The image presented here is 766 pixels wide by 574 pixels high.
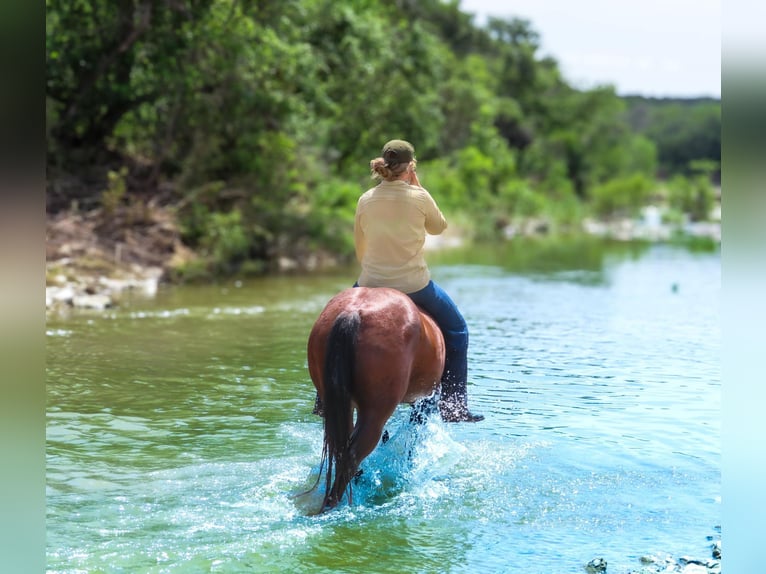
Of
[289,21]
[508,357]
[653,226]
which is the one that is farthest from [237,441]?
[653,226]

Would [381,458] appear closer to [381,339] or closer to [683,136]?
[381,339]

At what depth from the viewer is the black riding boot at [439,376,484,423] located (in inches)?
263

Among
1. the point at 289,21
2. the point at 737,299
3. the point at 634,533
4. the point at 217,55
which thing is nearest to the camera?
the point at 737,299

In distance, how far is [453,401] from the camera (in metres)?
6.70

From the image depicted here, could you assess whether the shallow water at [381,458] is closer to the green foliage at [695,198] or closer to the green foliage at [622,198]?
the green foliage at [695,198]

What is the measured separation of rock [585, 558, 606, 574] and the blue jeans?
2099 millimetres

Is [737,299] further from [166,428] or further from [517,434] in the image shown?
[166,428]

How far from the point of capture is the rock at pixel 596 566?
4.64 m

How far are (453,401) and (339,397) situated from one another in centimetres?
156

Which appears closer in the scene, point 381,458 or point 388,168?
point 388,168

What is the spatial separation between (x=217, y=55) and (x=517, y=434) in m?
13.5

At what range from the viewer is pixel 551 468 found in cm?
641

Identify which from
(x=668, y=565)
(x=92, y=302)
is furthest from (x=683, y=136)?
(x=668, y=565)

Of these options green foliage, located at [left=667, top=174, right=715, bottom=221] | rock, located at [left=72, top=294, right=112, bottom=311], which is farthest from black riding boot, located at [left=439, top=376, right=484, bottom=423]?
green foliage, located at [left=667, top=174, right=715, bottom=221]
